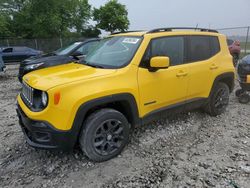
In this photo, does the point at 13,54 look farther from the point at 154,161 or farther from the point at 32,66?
the point at 154,161

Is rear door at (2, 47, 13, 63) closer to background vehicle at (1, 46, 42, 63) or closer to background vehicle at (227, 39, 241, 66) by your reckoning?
background vehicle at (1, 46, 42, 63)

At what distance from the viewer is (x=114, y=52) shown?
153 inches

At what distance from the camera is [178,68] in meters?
4.02

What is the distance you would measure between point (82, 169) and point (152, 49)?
6.74ft

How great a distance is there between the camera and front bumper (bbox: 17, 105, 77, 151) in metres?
2.95

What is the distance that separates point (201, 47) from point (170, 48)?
82cm

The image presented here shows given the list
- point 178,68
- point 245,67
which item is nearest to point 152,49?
point 178,68

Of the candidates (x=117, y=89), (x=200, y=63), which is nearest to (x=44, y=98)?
(x=117, y=89)

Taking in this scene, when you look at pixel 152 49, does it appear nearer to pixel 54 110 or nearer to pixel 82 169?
pixel 54 110

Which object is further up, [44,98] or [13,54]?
[13,54]

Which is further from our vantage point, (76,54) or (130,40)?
(76,54)

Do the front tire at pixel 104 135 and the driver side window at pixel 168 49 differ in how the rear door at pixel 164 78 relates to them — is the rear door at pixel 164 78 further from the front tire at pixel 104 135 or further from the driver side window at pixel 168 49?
the front tire at pixel 104 135

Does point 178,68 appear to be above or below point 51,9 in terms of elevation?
below

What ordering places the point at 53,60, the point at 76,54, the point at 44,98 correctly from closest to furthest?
1. the point at 44,98
2. the point at 53,60
3. the point at 76,54
